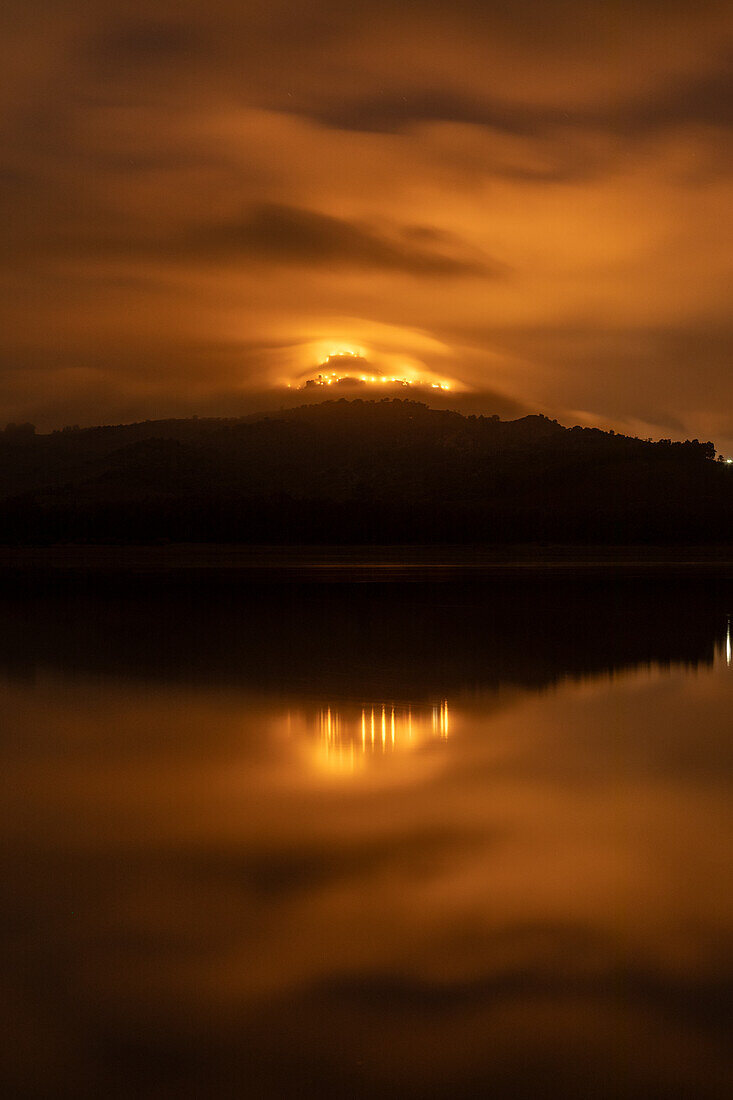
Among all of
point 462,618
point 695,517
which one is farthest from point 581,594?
point 695,517

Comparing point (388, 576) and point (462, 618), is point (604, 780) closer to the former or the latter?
point (462, 618)

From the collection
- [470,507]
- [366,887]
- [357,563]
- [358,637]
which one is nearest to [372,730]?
[366,887]

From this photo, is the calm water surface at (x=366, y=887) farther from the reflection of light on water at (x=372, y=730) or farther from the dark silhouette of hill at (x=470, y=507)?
the dark silhouette of hill at (x=470, y=507)

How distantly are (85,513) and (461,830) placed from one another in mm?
96932

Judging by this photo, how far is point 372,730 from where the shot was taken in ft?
43.5

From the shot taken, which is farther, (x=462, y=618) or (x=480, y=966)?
(x=462, y=618)

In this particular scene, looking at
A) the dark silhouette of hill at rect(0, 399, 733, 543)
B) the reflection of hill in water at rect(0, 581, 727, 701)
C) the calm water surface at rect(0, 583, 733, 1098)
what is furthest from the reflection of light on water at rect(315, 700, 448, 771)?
the dark silhouette of hill at rect(0, 399, 733, 543)

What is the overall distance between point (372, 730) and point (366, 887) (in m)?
5.47

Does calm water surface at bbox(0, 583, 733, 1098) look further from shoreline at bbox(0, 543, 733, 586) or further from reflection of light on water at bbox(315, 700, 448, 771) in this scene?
shoreline at bbox(0, 543, 733, 586)

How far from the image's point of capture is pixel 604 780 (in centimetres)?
1088

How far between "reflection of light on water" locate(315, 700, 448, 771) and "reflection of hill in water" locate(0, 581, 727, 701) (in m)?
1.11

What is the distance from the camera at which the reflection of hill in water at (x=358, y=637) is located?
17.8m

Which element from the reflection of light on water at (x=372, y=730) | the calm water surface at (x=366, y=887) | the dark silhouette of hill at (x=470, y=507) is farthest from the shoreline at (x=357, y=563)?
the calm water surface at (x=366, y=887)

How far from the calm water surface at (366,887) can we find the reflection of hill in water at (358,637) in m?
0.75
